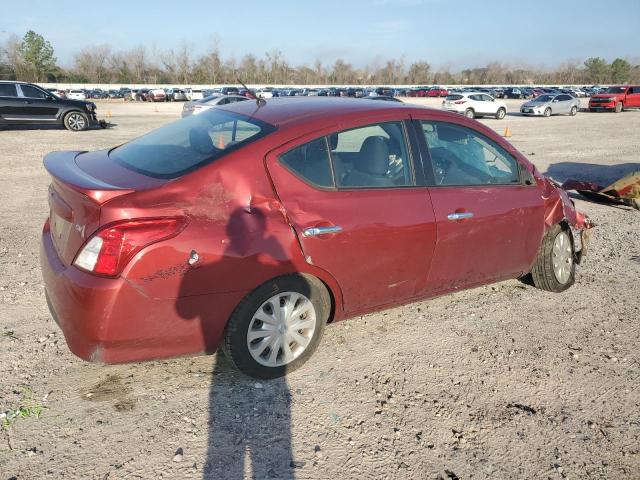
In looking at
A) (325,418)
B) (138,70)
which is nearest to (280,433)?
(325,418)

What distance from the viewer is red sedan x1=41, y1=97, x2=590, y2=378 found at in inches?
105

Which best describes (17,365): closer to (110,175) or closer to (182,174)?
(110,175)

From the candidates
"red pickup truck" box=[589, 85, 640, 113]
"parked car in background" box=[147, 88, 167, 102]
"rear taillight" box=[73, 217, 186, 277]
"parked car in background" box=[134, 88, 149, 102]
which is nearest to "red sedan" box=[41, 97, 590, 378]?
"rear taillight" box=[73, 217, 186, 277]

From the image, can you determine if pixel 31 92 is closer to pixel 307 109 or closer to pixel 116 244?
pixel 307 109

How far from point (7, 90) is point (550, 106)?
3033 cm

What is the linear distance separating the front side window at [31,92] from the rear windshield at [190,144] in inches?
630

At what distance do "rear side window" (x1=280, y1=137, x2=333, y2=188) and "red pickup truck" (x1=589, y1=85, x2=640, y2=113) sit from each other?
3927 centimetres

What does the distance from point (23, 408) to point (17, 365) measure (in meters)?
0.52

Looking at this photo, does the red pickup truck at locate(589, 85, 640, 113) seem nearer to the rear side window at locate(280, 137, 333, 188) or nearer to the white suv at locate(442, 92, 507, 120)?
the white suv at locate(442, 92, 507, 120)

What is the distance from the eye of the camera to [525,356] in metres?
3.59

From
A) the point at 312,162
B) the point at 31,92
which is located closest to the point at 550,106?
the point at 31,92

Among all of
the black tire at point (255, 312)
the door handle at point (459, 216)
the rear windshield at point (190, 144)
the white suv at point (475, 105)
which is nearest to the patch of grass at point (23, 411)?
the black tire at point (255, 312)

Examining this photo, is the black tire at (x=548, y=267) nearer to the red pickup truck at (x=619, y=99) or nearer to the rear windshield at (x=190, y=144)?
the rear windshield at (x=190, y=144)

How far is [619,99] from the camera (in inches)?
1395
